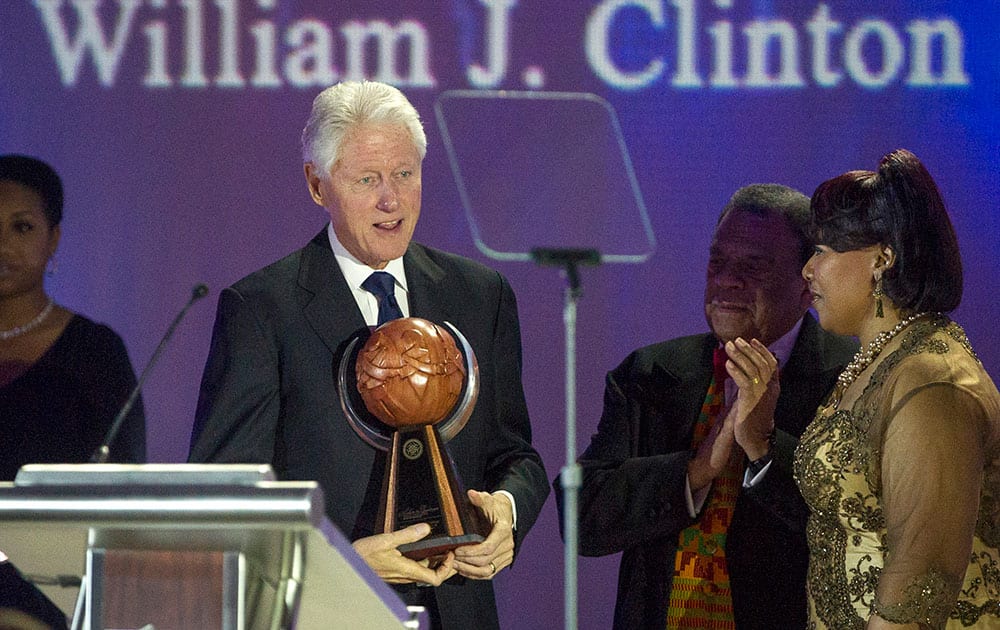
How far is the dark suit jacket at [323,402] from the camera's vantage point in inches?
116

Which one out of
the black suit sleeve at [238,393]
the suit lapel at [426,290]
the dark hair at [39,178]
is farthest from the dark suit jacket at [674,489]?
the dark hair at [39,178]

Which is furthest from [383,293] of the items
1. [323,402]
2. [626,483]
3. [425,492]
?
[626,483]

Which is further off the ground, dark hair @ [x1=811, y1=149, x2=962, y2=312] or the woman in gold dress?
dark hair @ [x1=811, y1=149, x2=962, y2=312]

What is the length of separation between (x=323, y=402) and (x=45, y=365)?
120cm

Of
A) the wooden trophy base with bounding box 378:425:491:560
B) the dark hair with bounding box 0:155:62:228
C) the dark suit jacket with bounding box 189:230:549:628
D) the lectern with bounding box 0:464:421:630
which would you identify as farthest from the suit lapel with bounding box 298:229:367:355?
the dark hair with bounding box 0:155:62:228

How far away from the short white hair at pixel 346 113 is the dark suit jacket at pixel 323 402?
0.66 feet

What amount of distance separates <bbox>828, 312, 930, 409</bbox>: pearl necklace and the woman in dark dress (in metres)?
1.93

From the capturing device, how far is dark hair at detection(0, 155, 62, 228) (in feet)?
13.4

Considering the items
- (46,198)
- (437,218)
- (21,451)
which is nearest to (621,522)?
(437,218)

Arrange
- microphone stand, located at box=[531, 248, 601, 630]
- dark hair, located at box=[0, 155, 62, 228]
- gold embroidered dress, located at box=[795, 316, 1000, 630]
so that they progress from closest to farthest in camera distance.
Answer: microphone stand, located at box=[531, 248, 601, 630] < gold embroidered dress, located at box=[795, 316, 1000, 630] < dark hair, located at box=[0, 155, 62, 228]

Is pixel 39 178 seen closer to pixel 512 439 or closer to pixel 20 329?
pixel 20 329

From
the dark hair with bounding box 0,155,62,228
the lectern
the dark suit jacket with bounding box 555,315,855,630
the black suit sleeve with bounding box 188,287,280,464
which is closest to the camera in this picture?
the lectern

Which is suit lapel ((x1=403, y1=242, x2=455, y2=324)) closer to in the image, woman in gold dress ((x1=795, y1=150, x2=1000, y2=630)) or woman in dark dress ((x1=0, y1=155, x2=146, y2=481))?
woman in gold dress ((x1=795, y1=150, x2=1000, y2=630))

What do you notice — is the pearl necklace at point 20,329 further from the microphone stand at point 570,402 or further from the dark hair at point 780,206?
the microphone stand at point 570,402
